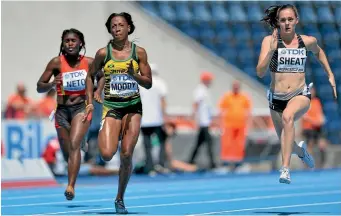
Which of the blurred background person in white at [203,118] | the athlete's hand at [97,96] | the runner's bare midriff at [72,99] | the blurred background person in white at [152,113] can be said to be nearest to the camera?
the athlete's hand at [97,96]

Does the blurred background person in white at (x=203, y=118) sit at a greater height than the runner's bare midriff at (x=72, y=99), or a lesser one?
lesser

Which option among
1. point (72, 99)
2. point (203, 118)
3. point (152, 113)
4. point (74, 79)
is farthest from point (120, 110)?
point (203, 118)

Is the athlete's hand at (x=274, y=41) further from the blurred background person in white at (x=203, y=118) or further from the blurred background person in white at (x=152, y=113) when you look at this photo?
the blurred background person in white at (x=203, y=118)

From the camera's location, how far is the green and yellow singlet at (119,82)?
10.3 metres

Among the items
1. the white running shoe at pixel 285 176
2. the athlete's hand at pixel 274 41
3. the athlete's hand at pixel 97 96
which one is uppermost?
the athlete's hand at pixel 274 41

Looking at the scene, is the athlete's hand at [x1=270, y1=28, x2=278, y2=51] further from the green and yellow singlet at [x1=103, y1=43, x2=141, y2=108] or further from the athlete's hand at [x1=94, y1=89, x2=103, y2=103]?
the athlete's hand at [x1=94, y1=89, x2=103, y2=103]

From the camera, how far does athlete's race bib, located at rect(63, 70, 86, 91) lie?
1214 centimetres

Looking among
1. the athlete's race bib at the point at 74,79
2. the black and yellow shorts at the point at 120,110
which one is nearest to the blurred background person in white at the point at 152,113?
the athlete's race bib at the point at 74,79

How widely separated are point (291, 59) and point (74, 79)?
8.99 ft

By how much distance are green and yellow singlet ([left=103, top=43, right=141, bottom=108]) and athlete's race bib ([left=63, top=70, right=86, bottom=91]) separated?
1.64 metres

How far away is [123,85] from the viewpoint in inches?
409

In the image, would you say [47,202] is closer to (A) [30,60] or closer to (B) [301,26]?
(A) [30,60]

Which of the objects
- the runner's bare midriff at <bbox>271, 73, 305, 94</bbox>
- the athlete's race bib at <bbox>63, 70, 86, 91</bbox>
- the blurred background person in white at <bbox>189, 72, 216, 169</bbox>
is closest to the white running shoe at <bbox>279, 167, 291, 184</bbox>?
the runner's bare midriff at <bbox>271, 73, 305, 94</bbox>

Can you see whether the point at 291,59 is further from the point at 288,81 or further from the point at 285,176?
the point at 285,176
